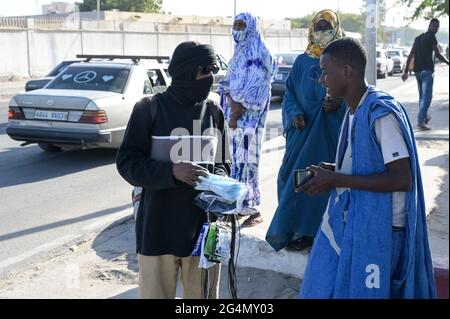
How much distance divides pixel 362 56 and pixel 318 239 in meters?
0.85

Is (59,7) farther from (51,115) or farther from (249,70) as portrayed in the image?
(249,70)

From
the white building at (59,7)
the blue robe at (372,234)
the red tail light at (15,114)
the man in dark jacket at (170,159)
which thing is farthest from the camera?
the white building at (59,7)

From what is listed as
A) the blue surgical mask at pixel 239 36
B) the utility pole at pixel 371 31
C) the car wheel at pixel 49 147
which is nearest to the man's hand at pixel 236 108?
the blue surgical mask at pixel 239 36

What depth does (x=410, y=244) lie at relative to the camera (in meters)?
2.62

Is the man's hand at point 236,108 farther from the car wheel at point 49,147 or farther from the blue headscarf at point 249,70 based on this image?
the car wheel at point 49,147

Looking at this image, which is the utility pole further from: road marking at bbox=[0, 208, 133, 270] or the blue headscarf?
road marking at bbox=[0, 208, 133, 270]

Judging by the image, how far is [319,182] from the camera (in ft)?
8.55

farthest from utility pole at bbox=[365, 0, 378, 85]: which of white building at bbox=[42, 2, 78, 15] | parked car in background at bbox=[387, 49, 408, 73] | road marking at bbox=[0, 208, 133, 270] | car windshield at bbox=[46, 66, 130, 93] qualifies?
white building at bbox=[42, 2, 78, 15]

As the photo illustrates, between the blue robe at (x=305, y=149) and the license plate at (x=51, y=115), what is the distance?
5058 mm

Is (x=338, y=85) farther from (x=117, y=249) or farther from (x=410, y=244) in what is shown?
(x=117, y=249)

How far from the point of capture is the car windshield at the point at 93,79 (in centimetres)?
941

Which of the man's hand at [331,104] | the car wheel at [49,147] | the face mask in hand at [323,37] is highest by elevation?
the face mask in hand at [323,37]

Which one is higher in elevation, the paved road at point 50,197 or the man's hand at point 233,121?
the man's hand at point 233,121

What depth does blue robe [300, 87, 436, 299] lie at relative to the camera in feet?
8.43
